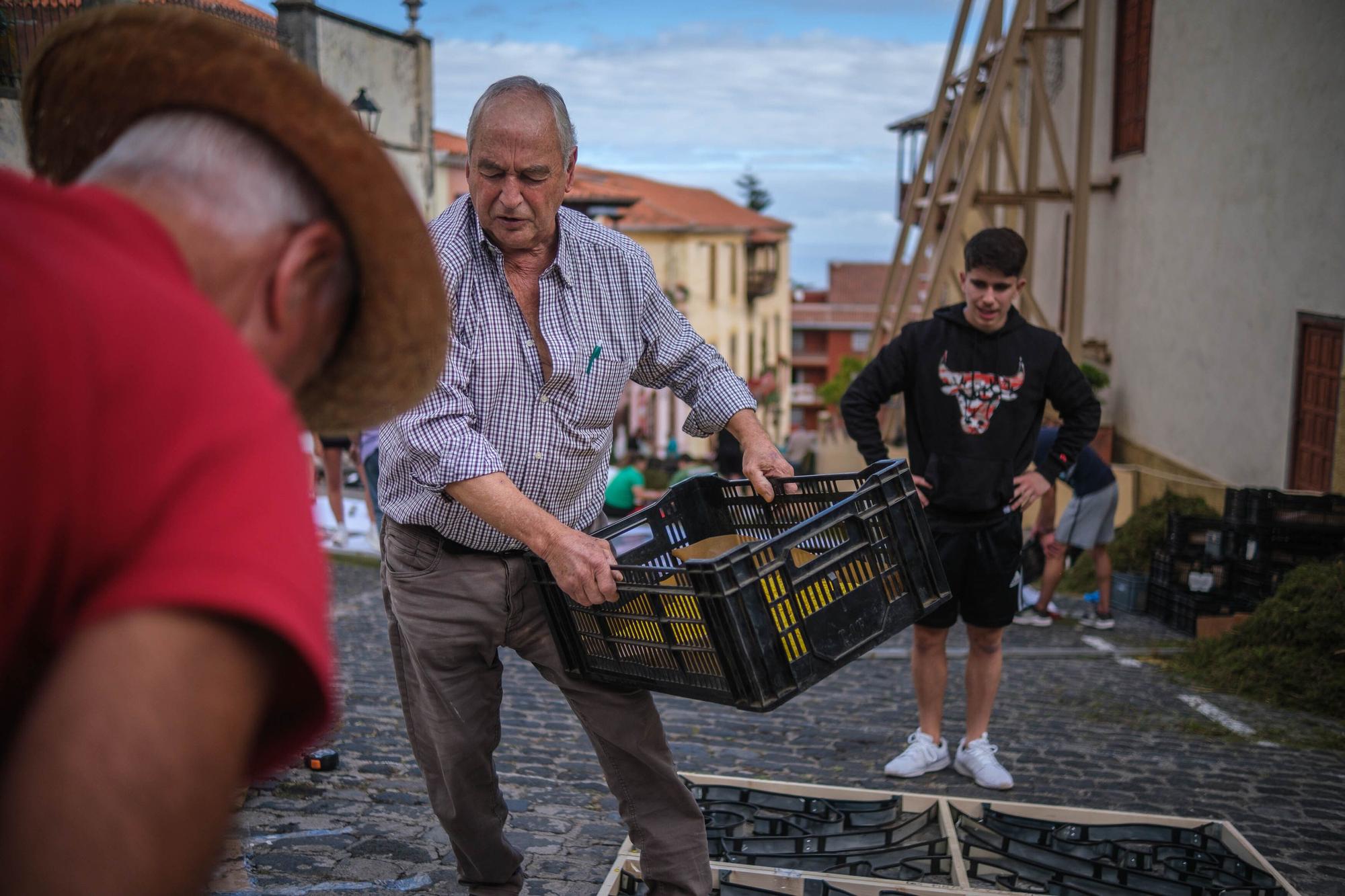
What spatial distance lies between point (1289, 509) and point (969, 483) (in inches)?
174

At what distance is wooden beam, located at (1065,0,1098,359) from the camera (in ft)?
50.3

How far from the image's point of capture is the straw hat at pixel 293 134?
110 centimetres

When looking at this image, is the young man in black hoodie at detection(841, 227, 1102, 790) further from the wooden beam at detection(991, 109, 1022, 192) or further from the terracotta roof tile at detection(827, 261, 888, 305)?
the terracotta roof tile at detection(827, 261, 888, 305)

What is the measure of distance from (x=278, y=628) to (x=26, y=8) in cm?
735

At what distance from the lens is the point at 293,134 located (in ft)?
3.57

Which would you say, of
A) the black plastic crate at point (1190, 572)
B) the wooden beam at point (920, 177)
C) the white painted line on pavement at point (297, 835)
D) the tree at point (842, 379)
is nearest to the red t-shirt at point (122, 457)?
the white painted line on pavement at point (297, 835)

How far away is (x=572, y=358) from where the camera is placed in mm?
3182

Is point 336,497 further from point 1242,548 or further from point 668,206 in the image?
point 668,206

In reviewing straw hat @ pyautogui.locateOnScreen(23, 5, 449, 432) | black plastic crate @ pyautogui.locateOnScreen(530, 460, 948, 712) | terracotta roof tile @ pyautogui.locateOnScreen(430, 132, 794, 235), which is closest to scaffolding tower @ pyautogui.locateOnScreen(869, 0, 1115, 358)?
black plastic crate @ pyautogui.locateOnScreen(530, 460, 948, 712)

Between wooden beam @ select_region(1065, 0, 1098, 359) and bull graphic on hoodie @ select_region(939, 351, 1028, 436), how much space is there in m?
10.7

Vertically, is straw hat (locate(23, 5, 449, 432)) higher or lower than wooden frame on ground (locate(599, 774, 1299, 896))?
higher

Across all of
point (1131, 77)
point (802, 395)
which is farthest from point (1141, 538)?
point (802, 395)

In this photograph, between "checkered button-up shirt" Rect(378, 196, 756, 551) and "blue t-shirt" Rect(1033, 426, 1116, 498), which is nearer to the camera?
"checkered button-up shirt" Rect(378, 196, 756, 551)

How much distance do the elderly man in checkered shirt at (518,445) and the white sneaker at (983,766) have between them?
2154 mm
